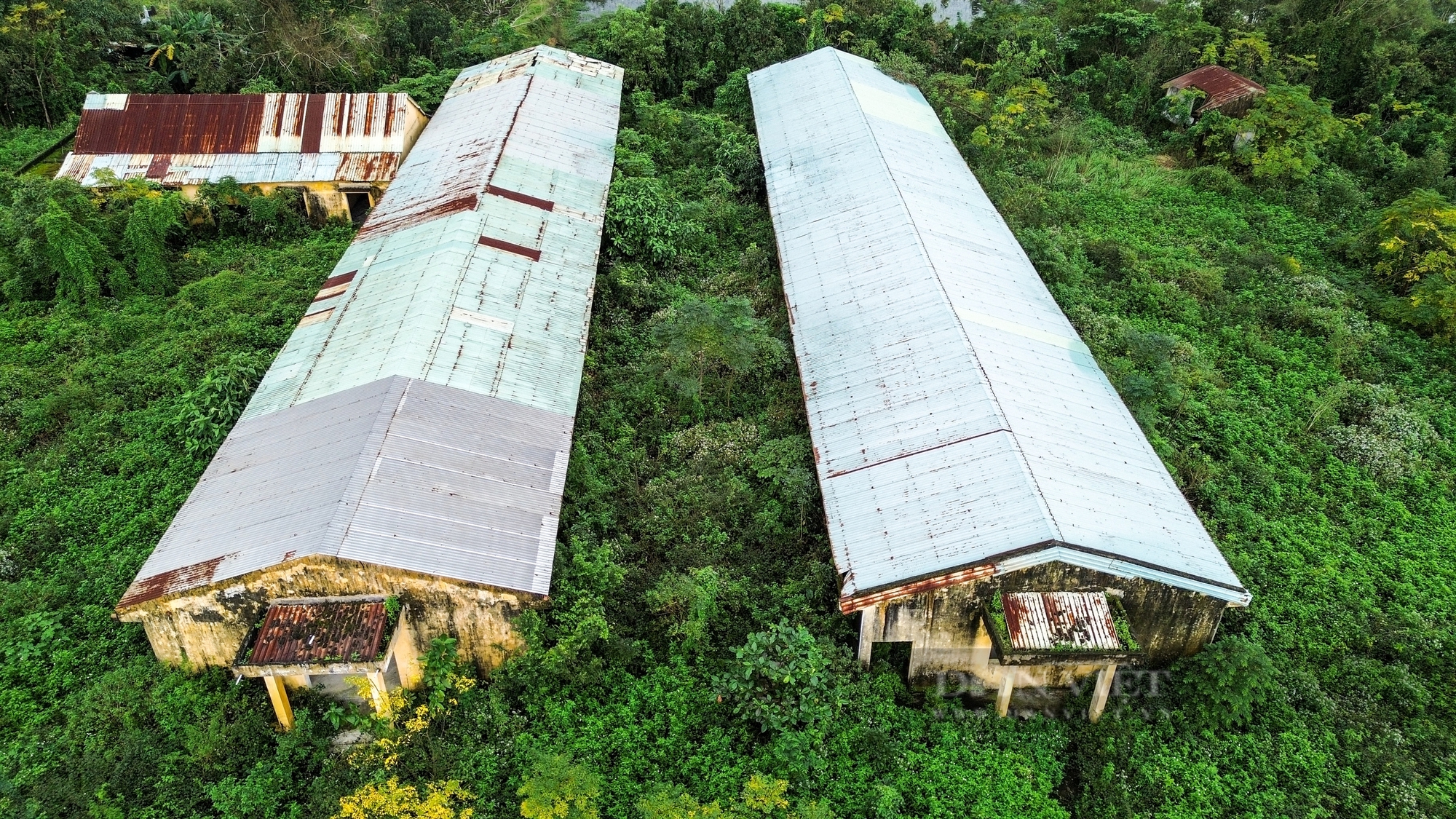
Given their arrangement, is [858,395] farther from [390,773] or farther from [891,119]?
[891,119]

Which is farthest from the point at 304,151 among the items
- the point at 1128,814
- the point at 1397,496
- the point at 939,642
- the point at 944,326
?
the point at 1397,496

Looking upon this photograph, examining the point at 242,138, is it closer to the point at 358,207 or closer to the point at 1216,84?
the point at 358,207

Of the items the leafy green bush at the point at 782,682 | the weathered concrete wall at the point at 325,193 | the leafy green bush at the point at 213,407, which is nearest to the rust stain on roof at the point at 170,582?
the leafy green bush at the point at 213,407

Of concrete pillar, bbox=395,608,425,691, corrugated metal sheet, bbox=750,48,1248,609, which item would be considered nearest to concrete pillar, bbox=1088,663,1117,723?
corrugated metal sheet, bbox=750,48,1248,609

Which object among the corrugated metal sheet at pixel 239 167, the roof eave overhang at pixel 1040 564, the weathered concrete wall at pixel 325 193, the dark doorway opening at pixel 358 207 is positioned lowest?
the roof eave overhang at pixel 1040 564

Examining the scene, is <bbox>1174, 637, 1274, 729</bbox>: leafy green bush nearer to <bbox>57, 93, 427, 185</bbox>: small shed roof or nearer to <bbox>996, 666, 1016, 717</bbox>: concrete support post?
<bbox>996, 666, 1016, 717</bbox>: concrete support post

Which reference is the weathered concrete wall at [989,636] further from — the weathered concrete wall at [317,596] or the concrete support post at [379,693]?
the concrete support post at [379,693]
